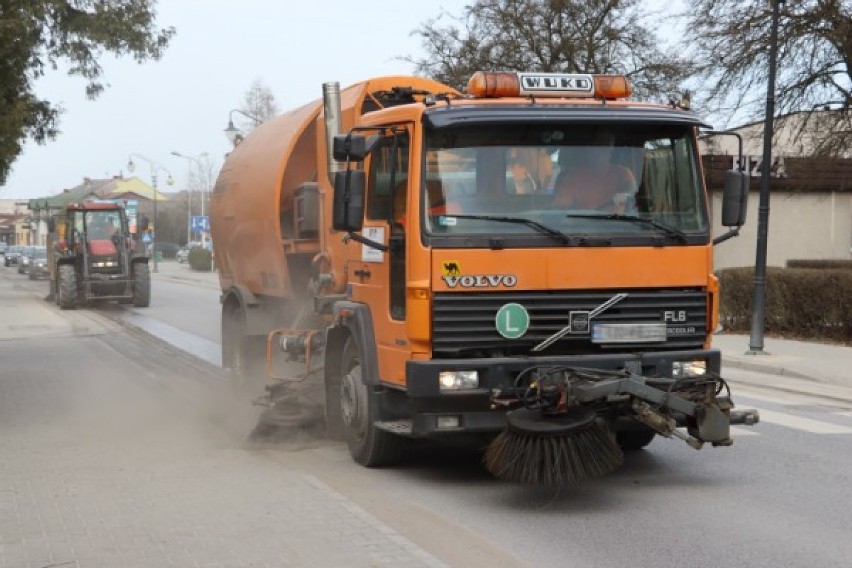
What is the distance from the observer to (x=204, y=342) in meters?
21.0

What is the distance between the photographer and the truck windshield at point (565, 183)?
7.75 meters

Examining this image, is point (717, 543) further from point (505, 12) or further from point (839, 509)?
point (505, 12)

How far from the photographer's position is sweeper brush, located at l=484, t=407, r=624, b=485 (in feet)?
23.5

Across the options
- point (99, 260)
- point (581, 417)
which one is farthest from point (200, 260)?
point (581, 417)

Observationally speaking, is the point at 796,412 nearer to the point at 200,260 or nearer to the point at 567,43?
the point at 567,43

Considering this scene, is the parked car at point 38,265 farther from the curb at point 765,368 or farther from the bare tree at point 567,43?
the curb at point 765,368

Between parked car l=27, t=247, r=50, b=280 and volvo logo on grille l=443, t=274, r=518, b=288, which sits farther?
parked car l=27, t=247, r=50, b=280

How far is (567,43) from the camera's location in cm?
2798

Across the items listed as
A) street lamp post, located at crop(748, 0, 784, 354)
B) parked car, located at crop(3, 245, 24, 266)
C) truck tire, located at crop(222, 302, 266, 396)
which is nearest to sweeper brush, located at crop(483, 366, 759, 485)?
truck tire, located at crop(222, 302, 266, 396)

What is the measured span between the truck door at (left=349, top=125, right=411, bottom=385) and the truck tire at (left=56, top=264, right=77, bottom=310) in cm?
2433

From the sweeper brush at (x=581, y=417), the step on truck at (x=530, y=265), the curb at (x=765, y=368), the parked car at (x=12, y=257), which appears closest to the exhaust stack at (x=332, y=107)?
the step on truck at (x=530, y=265)

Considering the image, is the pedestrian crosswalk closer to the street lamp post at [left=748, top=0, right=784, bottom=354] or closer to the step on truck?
the step on truck

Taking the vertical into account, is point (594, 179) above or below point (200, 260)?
above

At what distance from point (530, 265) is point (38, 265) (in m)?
55.0
